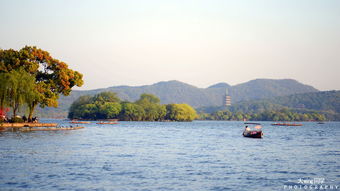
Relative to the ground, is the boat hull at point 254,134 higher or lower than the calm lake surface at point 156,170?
higher

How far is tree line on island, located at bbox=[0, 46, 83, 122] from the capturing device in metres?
75.1

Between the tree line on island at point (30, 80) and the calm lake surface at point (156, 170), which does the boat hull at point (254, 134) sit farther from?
the tree line on island at point (30, 80)

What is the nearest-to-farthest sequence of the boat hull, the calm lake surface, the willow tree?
the calm lake surface < the willow tree < the boat hull

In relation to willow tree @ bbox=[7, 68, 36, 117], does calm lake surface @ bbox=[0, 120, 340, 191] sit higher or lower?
lower

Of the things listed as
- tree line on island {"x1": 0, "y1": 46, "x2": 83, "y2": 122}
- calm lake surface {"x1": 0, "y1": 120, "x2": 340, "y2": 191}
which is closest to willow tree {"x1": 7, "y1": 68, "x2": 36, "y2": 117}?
tree line on island {"x1": 0, "y1": 46, "x2": 83, "y2": 122}

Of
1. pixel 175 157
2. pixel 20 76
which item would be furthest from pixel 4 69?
pixel 175 157

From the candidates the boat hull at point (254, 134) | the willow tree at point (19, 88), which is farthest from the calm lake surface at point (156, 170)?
the willow tree at point (19, 88)

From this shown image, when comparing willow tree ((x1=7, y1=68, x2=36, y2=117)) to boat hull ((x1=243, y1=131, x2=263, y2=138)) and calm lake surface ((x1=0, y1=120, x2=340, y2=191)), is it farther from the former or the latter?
boat hull ((x1=243, y1=131, x2=263, y2=138))

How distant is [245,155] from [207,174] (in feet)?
48.1

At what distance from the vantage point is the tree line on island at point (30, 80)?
75.1 metres

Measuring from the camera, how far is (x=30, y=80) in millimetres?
78750

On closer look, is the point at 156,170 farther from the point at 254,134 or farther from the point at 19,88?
the point at 19,88

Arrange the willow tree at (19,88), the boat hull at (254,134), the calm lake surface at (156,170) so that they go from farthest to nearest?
the boat hull at (254,134) → the willow tree at (19,88) → the calm lake surface at (156,170)

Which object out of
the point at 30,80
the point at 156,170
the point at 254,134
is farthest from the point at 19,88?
the point at 156,170
